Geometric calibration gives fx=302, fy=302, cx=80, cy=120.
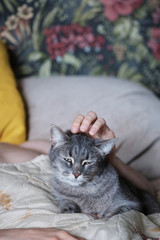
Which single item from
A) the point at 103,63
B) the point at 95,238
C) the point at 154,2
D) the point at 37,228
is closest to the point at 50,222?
the point at 37,228

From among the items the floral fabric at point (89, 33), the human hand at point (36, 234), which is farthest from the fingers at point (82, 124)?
the floral fabric at point (89, 33)

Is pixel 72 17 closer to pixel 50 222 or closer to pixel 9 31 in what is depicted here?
pixel 9 31

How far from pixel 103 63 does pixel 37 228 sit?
1.31 metres

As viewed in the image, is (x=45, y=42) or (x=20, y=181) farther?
(x=45, y=42)

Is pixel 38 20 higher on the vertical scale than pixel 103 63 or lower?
higher

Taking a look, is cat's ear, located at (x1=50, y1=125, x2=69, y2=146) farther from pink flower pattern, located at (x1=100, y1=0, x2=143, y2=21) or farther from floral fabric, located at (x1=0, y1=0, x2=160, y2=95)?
pink flower pattern, located at (x1=100, y1=0, x2=143, y2=21)

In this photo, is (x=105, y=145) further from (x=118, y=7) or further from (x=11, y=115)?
(x=118, y=7)

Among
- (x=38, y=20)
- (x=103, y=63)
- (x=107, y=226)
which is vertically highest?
(x=38, y=20)

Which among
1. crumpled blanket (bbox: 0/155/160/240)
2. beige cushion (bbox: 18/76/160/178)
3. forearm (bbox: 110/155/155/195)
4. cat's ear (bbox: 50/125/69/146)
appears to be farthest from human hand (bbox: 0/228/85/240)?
beige cushion (bbox: 18/76/160/178)

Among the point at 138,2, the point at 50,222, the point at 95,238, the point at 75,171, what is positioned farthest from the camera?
the point at 138,2

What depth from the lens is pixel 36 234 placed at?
84cm

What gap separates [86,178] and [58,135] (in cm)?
19

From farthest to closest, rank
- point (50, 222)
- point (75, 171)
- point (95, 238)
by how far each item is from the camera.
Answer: point (75, 171) → point (50, 222) → point (95, 238)

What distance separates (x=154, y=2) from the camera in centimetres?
191
